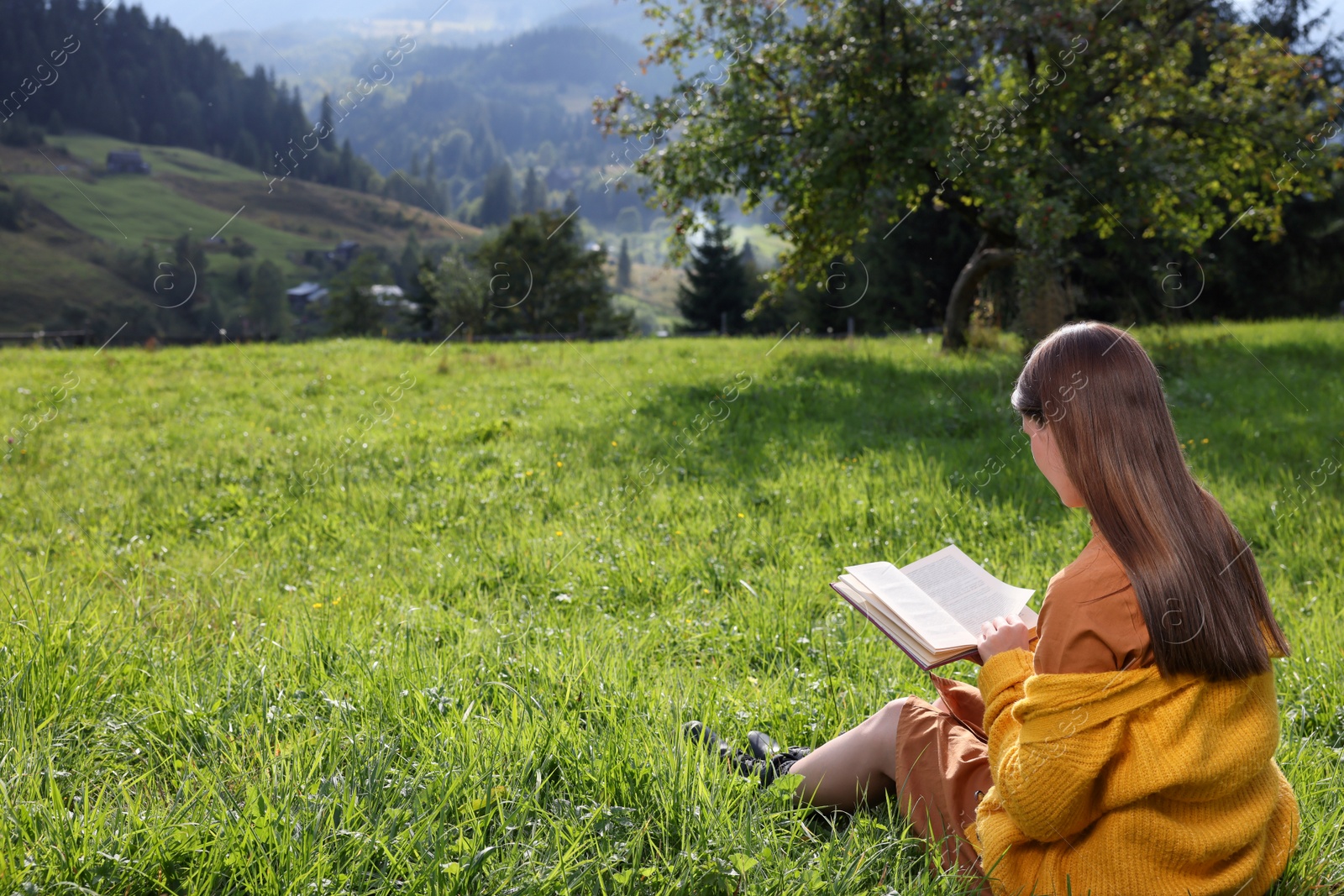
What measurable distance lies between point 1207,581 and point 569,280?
58248 mm

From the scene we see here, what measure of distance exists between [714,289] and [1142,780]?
51432 millimetres

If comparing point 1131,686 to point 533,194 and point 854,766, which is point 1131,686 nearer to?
point 854,766

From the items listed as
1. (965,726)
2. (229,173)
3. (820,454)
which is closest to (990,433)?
(820,454)

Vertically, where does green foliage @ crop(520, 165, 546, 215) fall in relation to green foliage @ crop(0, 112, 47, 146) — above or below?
above

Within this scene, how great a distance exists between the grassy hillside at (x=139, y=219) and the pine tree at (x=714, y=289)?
67.9 m

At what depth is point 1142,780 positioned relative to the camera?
1.81 metres

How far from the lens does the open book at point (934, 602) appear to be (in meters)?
2.30

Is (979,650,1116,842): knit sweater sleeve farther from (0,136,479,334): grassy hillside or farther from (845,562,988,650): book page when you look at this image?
(0,136,479,334): grassy hillside

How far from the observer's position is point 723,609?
14.2 feet

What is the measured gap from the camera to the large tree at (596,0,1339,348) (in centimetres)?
1172

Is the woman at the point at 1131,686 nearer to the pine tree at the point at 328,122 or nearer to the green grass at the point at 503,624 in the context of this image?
the green grass at the point at 503,624

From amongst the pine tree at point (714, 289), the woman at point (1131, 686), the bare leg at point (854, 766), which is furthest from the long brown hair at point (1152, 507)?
the pine tree at point (714, 289)

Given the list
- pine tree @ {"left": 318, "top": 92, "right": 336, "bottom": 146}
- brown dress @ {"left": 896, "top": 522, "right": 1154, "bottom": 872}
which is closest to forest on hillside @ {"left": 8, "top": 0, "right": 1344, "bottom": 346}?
pine tree @ {"left": 318, "top": 92, "right": 336, "bottom": 146}

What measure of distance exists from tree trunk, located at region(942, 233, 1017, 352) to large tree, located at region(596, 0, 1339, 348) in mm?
150
